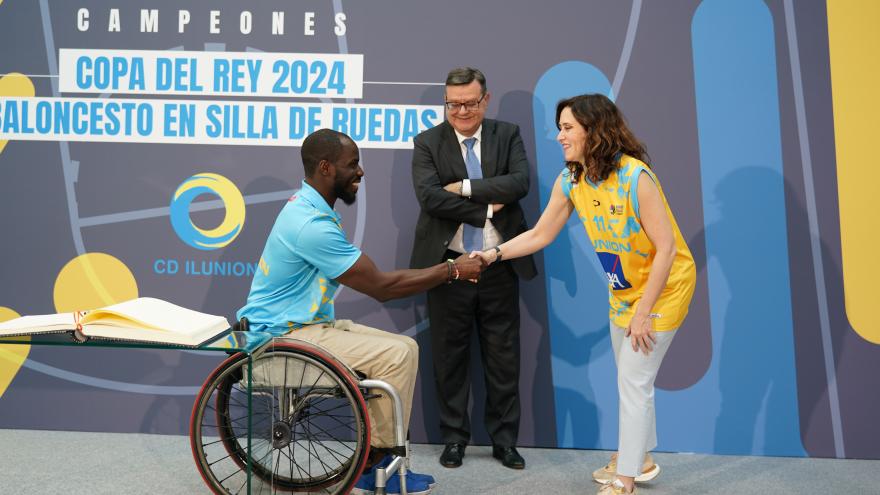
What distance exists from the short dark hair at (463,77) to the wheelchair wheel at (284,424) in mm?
1457

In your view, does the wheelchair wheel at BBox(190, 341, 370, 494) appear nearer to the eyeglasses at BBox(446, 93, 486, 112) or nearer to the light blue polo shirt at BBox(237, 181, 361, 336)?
the light blue polo shirt at BBox(237, 181, 361, 336)

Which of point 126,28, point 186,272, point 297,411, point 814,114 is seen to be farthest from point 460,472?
point 126,28

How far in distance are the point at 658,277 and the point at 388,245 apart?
1.49m

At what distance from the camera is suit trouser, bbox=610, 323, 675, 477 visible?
3256 mm

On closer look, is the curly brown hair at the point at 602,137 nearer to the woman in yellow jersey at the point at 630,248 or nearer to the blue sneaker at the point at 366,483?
the woman in yellow jersey at the point at 630,248

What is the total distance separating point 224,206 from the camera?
4.25 meters

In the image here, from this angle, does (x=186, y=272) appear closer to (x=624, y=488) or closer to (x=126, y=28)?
(x=126, y=28)

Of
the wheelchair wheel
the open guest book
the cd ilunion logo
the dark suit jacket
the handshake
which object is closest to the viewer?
the open guest book

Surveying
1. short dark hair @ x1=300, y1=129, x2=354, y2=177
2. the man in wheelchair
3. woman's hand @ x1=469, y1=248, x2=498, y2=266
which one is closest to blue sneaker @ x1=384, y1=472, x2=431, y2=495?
the man in wheelchair

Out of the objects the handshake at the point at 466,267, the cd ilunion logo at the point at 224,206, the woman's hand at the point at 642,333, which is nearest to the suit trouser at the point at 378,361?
the handshake at the point at 466,267

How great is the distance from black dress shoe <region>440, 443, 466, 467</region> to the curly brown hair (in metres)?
1.39

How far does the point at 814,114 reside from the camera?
159 inches

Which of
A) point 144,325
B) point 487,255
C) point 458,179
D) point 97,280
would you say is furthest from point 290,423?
point 97,280

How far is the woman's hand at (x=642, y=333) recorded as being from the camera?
3.17m
